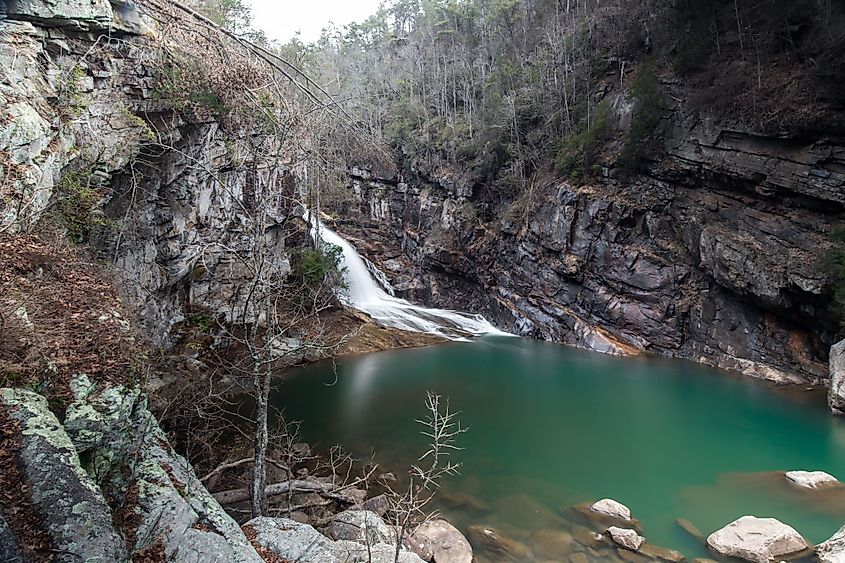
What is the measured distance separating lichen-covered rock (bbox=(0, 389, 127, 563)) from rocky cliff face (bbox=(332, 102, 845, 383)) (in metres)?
16.0

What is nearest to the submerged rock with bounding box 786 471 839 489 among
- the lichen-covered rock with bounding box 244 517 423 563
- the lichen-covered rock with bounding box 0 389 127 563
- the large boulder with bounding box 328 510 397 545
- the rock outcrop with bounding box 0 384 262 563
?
the large boulder with bounding box 328 510 397 545

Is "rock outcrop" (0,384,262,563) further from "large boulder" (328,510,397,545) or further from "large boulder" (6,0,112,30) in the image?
"large boulder" (6,0,112,30)

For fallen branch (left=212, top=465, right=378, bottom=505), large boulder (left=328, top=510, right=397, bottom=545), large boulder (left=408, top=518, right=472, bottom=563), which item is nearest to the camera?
large boulder (left=328, top=510, right=397, bottom=545)

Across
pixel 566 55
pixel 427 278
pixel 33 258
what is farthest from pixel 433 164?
pixel 33 258

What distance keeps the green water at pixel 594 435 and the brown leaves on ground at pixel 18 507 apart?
5.81 metres

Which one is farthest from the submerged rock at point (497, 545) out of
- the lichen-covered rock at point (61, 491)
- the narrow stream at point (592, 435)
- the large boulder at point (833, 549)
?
the lichen-covered rock at point (61, 491)

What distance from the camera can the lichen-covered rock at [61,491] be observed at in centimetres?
197

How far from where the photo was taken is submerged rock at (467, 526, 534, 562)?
5922 mm

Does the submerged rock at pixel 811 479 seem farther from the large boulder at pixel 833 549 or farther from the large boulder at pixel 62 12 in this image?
the large boulder at pixel 62 12

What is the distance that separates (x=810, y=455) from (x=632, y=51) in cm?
1738

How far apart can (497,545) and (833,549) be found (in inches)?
157

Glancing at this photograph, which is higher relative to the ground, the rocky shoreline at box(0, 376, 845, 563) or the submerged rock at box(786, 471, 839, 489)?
the rocky shoreline at box(0, 376, 845, 563)

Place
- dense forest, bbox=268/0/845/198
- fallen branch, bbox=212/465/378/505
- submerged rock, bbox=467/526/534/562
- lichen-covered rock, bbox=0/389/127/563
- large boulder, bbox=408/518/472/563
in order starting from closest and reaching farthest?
lichen-covered rock, bbox=0/389/127/563 → large boulder, bbox=408/518/472/563 → fallen branch, bbox=212/465/378/505 → submerged rock, bbox=467/526/534/562 → dense forest, bbox=268/0/845/198

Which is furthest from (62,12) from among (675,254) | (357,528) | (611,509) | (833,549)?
(675,254)
